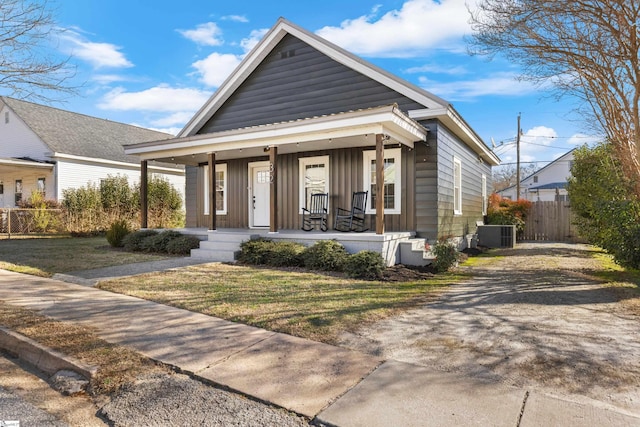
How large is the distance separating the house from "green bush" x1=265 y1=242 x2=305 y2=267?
63 cm

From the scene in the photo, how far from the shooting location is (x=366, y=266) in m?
7.01

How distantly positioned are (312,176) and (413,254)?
401 cm

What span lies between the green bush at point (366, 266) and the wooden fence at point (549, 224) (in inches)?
484

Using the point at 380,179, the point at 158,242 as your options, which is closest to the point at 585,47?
the point at 380,179

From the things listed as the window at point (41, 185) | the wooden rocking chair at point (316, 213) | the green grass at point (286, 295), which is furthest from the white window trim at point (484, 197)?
the window at point (41, 185)

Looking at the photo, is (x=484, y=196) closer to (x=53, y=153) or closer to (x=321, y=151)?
(x=321, y=151)

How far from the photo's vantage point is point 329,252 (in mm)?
7754

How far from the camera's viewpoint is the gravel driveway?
2828mm

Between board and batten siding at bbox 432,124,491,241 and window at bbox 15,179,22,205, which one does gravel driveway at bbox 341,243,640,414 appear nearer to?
board and batten siding at bbox 432,124,491,241

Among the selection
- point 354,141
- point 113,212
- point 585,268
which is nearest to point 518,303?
point 585,268

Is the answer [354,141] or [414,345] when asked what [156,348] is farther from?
[354,141]

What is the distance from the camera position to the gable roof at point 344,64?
9.52 m

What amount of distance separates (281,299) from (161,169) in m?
19.6

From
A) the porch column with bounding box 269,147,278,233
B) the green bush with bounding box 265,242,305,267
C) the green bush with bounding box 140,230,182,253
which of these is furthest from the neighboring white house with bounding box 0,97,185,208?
the green bush with bounding box 265,242,305,267
